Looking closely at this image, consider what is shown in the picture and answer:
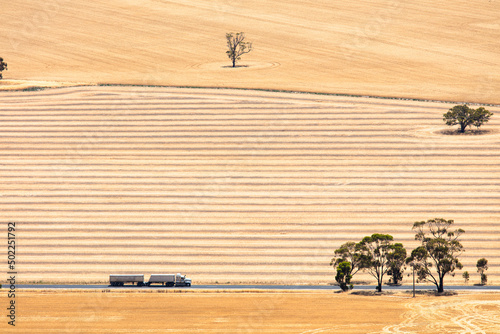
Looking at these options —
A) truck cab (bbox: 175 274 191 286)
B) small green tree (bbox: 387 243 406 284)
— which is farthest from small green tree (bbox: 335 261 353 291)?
truck cab (bbox: 175 274 191 286)

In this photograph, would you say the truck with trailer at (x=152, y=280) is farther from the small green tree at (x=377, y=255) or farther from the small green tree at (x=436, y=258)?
the small green tree at (x=436, y=258)

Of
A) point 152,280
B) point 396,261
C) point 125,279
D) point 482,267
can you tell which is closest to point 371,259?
point 396,261

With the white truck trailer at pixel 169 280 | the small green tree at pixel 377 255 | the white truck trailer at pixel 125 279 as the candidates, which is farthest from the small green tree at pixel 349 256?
the white truck trailer at pixel 125 279

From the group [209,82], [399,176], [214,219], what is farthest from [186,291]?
[209,82]

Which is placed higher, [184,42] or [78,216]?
[184,42]

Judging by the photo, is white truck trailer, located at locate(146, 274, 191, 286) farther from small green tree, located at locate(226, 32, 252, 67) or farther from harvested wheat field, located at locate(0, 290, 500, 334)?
small green tree, located at locate(226, 32, 252, 67)

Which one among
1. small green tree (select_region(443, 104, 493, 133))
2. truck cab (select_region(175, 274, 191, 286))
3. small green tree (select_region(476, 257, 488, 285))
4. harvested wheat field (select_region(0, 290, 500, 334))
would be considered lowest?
harvested wheat field (select_region(0, 290, 500, 334))

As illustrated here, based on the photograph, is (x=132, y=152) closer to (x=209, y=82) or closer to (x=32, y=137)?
(x=32, y=137)
